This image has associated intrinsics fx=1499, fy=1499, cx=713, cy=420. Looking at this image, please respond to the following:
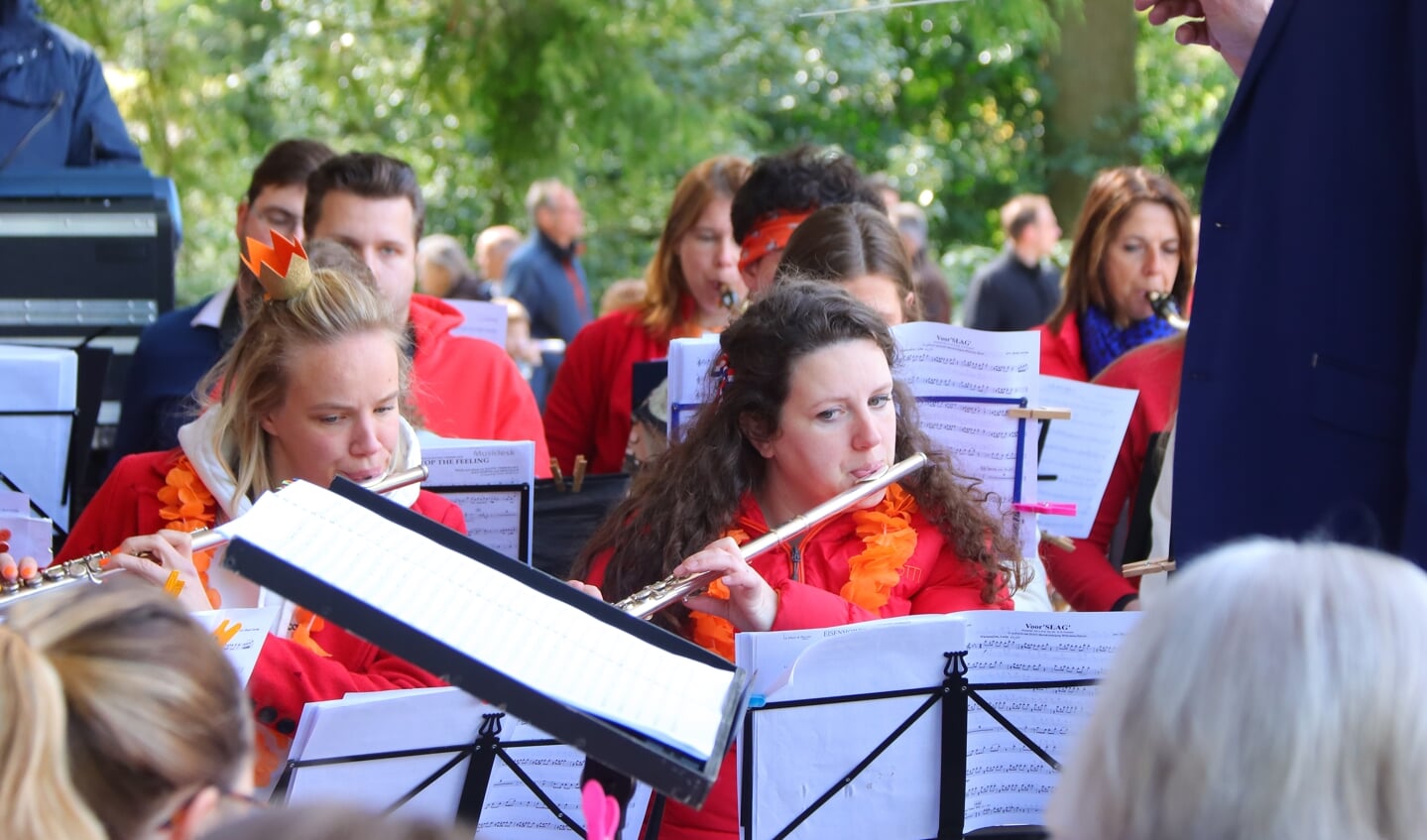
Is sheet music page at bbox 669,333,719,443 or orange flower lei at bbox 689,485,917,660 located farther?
sheet music page at bbox 669,333,719,443

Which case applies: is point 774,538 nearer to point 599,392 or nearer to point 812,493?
point 812,493

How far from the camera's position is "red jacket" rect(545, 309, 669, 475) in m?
4.00

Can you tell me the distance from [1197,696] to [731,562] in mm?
1204

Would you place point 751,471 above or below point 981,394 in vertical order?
below

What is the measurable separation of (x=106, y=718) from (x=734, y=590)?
1219 mm

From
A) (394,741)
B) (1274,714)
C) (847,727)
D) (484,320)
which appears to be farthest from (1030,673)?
(484,320)

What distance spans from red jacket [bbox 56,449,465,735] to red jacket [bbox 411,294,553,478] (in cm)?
80

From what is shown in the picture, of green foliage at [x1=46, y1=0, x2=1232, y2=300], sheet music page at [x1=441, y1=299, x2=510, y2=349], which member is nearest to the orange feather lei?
green foliage at [x1=46, y1=0, x2=1232, y2=300]

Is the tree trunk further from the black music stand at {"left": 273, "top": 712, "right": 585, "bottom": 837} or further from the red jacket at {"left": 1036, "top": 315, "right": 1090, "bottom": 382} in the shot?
the black music stand at {"left": 273, "top": 712, "right": 585, "bottom": 837}

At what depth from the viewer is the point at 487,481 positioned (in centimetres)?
289

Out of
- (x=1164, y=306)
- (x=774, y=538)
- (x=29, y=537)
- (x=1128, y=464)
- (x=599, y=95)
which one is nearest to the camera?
(x=774, y=538)

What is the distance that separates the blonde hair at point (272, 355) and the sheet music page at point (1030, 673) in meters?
1.32

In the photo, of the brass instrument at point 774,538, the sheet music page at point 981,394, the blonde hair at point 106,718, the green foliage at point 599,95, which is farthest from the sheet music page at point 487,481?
the blonde hair at point 106,718

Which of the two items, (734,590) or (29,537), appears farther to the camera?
(29,537)
